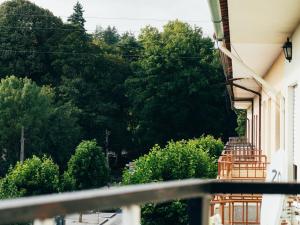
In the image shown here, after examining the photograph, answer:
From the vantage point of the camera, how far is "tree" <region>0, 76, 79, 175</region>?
46781mm

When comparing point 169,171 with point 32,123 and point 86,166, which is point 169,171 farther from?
point 32,123

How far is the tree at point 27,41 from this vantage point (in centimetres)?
5228

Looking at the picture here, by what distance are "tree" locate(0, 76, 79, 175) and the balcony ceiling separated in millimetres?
36430

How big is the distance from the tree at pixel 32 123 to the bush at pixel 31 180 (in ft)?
52.0

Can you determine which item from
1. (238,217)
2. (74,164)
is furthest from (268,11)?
(74,164)

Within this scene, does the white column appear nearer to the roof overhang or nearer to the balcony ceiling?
the roof overhang

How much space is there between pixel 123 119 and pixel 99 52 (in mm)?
6075

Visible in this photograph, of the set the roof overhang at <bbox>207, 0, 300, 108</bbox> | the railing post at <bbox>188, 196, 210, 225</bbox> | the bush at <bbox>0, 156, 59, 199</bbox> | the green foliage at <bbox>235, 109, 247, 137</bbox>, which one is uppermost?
the green foliage at <bbox>235, 109, 247, 137</bbox>

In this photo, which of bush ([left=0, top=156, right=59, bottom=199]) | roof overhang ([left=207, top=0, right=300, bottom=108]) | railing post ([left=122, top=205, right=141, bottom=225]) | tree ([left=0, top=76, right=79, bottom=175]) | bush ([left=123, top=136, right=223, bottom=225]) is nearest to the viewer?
railing post ([left=122, top=205, right=141, bottom=225])

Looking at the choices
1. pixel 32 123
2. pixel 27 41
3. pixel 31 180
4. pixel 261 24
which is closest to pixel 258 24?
pixel 261 24

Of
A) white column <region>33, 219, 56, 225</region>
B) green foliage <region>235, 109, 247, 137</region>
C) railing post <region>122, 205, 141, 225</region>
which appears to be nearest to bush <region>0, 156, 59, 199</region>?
green foliage <region>235, 109, 247, 137</region>

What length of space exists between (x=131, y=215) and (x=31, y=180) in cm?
2932

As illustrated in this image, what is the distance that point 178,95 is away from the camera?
49031 mm

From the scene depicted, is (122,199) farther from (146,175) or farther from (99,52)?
(99,52)
